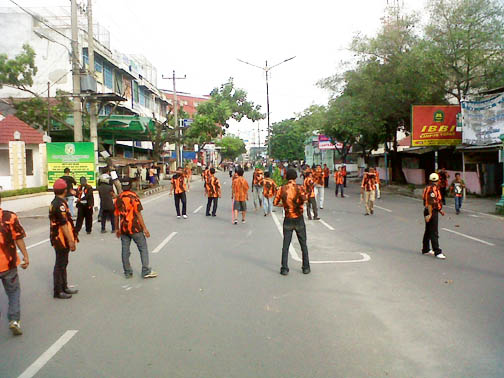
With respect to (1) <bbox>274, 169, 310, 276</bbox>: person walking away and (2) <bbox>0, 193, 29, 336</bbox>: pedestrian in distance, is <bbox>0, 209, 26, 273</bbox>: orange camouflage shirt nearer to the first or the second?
(2) <bbox>0, 193, 29, 336</bbox>: pedestrian in distance

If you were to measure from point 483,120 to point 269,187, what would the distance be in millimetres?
11408

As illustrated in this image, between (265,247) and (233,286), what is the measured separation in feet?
10.4

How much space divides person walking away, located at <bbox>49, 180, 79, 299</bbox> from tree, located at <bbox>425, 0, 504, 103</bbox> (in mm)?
19154

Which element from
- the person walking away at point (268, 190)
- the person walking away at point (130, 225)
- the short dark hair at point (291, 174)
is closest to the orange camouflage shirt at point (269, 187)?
the person walking away at point (268, 190)

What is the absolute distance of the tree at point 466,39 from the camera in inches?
814

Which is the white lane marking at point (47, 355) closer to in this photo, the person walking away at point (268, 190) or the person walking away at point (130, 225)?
the person walking away at point (130, 225)

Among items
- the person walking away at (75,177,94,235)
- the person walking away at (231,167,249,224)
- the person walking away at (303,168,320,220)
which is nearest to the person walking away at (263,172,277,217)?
the person walking away at (303,168,320,220)

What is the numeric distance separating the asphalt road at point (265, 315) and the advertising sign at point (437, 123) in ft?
46.4

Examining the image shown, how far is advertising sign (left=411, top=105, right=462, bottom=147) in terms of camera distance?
75.5 feet

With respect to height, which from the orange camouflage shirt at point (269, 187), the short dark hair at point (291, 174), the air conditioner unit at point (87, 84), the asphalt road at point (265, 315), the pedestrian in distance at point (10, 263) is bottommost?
the asphalt road at point (265, 315)

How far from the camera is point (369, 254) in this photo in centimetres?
898

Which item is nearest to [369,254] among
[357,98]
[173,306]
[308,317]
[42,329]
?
[308,317]

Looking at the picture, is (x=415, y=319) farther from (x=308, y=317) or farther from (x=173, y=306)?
(x=173, y=306)

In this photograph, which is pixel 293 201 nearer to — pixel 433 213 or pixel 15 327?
pixel 433 213
